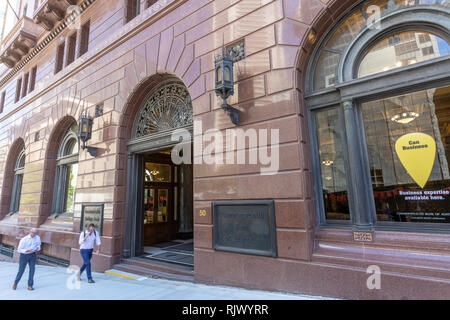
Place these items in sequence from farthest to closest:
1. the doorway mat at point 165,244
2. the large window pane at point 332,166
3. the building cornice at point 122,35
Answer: the doorway mat at point 165,244, the building cornice at point 122,35, the large window pane at point 332,166

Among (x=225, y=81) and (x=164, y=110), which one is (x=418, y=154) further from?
(x=164, y=110)

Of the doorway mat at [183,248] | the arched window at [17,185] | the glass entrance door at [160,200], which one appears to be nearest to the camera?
the doorway mat at [183,248]

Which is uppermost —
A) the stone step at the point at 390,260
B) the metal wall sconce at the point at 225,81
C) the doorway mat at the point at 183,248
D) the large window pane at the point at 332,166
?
the metal wall sconce at the point at 225,81

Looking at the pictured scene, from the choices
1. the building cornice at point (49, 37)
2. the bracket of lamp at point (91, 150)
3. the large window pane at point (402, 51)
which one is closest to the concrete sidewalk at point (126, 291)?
the bracket of lamp at point (91, 150)

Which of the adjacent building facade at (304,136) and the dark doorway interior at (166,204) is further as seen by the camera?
the dark doorway interior at (166,204)

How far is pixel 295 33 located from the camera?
523 centimetres

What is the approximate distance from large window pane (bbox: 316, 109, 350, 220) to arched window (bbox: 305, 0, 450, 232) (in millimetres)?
19

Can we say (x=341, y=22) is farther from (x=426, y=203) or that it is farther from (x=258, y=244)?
(x=258, y=244)

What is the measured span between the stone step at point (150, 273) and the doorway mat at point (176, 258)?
0.60 metres

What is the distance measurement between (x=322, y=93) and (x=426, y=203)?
269 cm

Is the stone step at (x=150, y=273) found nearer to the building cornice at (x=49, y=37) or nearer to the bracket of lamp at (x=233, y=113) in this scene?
the bracket of lamp at (x=233, y=113)

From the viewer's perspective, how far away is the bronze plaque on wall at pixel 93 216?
8.41 m

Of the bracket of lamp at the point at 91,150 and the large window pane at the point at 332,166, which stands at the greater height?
the bracket of lamp at the point at 91,150

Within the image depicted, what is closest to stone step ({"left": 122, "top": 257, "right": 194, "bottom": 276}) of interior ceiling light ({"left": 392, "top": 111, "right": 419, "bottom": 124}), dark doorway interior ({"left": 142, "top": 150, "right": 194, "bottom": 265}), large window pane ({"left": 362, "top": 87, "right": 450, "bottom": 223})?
dark doorway interior ({"left": 142, "top": 150, "right": 194, "bottom": 265})
